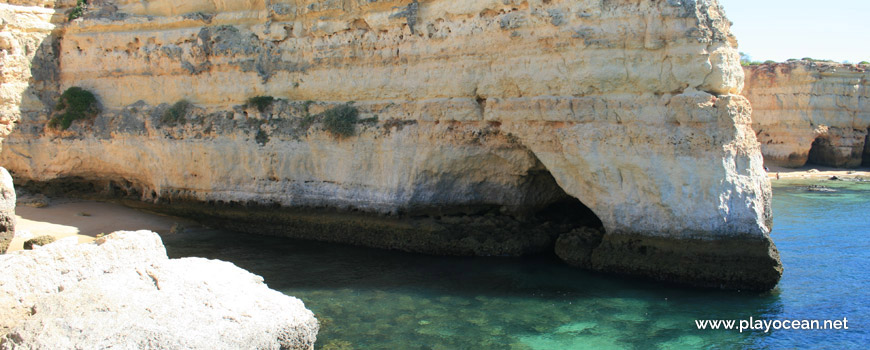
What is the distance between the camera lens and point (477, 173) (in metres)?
11.8

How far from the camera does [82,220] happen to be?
Result: 13.5 m

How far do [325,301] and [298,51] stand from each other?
252 inches

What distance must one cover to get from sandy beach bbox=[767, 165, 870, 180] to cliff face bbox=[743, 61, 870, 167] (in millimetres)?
441

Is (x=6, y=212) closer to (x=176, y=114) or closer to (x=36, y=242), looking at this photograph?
(x=36, y=242)

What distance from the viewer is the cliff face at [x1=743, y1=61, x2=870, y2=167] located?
26344 mm

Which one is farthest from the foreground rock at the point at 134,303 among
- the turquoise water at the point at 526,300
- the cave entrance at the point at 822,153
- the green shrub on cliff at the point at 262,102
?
the cave entrance at the point at 822,153

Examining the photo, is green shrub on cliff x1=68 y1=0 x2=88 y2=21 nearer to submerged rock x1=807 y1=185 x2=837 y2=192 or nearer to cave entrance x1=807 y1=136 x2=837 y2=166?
submerged rock x1=807 y1=185 x2=837 y2=192

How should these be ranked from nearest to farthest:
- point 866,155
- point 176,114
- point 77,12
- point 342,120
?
point 342,120, point 176,114, point 77,12, point 866,155

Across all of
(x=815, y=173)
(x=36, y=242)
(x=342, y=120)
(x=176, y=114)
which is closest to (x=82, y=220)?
(x=176, y=114)

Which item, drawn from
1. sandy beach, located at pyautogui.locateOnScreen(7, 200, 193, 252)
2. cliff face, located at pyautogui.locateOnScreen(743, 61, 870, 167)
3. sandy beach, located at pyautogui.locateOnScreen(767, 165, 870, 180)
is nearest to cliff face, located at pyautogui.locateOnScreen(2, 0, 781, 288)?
sandy beach, located at pyautogui.locateOnScreen(7, 200, 193, 252)

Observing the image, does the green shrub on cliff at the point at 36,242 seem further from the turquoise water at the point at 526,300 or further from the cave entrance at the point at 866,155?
the cave entrance at the point at 866,155

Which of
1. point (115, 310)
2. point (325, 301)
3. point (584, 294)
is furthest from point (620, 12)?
A: point (115, 310)

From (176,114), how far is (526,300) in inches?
363

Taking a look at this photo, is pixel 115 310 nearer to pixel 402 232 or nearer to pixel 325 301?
pixel 325 301
